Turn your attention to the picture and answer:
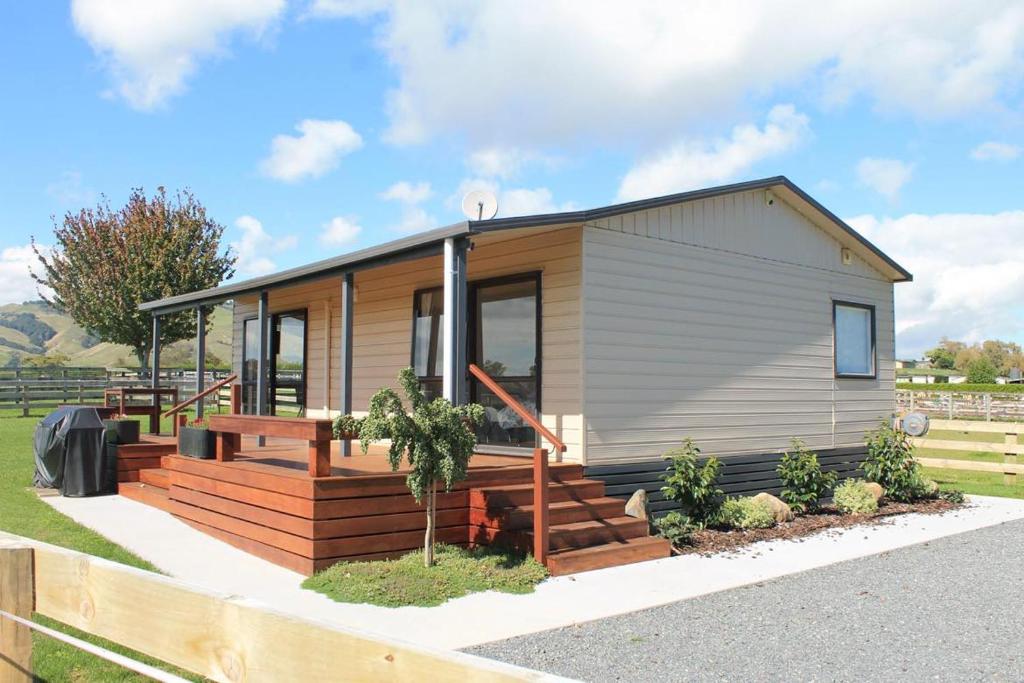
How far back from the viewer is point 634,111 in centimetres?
1603

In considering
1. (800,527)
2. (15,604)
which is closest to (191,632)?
(15,604)

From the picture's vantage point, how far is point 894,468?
9945mm

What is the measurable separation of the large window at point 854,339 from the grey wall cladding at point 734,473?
3.44 feet

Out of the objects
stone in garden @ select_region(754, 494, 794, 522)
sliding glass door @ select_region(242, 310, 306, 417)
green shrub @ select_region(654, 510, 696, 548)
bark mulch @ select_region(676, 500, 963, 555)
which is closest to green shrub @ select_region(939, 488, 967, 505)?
bark mulch @ select_region(676, 500, 963, 555)

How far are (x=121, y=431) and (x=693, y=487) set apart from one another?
6754 mm

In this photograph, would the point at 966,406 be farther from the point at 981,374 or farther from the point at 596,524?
the point at 981,374

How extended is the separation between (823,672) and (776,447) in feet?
19.0

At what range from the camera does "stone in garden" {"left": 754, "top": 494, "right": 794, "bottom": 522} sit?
8.52m

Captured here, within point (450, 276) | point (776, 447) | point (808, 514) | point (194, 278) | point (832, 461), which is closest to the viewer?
point (450, 276)

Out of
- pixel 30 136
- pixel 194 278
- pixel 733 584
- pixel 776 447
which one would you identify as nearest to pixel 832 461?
pixel 776 447

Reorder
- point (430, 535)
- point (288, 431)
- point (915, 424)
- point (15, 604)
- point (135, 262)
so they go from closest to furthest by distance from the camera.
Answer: point (15, 604) < point (430, 535) < point (288, 431) < point (915, 424) < point (135, 262)

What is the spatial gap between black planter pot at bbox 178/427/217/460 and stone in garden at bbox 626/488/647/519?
4.10 metres

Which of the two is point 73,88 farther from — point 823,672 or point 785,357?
point 823,672

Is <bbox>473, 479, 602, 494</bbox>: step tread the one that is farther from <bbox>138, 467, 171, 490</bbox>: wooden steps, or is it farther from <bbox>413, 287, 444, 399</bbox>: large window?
<bbox>138, 467, 171, 490</bbox>: wooden steps
